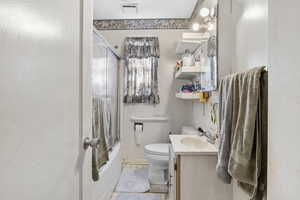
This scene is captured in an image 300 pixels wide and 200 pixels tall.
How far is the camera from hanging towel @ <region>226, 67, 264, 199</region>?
3.64 ft

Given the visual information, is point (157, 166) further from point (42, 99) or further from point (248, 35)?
point (42, 99)

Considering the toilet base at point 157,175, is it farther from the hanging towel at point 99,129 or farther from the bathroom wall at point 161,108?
the bathroom wall at point 161,108

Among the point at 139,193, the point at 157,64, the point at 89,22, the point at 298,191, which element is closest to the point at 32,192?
the point at 298,191

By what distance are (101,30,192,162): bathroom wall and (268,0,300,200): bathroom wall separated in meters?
2.87

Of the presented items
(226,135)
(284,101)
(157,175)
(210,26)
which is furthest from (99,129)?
(284,101)

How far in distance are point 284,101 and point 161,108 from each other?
9.91ft

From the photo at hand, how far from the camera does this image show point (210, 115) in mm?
2344

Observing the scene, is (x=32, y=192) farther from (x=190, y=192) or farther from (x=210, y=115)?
(x=210, y=115)

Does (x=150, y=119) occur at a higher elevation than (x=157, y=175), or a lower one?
higher

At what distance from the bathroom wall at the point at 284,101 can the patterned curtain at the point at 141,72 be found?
2898 millimetres

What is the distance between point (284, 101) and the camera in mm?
694

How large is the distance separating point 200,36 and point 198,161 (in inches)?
58.9

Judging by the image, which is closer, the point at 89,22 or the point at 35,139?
the point at 35,139

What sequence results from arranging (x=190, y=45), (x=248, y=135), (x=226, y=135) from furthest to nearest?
(x=190, y=45) < (x=226, y=135) < (x=248, y=135)
